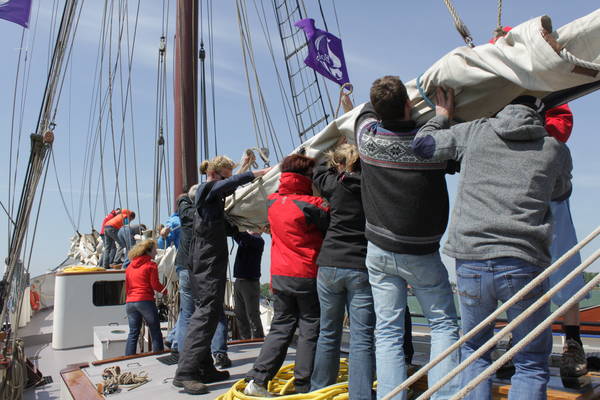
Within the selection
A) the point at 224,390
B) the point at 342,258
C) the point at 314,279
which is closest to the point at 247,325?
the point at 224,390

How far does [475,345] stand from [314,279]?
1.09 metres

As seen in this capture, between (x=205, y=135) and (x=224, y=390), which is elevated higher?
(x=205, y=135)

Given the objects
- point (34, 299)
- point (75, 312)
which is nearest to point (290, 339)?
point (75, 312)

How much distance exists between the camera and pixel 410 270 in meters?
2.19

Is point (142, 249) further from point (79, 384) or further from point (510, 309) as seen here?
point (510, 309)

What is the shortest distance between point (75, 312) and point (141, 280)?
3.18 metres

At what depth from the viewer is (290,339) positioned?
9.53 ft

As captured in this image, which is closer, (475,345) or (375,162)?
(475,345)

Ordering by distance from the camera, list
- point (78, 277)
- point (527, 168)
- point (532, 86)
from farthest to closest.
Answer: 1. point (78, 277)
2. point (532, 86)
3. point (527, 168)

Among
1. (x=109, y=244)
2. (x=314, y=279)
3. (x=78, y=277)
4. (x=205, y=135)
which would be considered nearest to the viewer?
(x=314, y=279)

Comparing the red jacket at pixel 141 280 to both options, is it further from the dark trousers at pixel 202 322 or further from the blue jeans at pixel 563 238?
the blue jeans at pixel 563 238

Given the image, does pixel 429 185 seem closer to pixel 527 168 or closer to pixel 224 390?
pixel 527 168

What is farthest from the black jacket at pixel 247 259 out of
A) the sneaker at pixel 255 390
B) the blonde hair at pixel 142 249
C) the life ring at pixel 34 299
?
the life ring at pixel 34 299

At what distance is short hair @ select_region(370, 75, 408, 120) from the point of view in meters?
2.23
